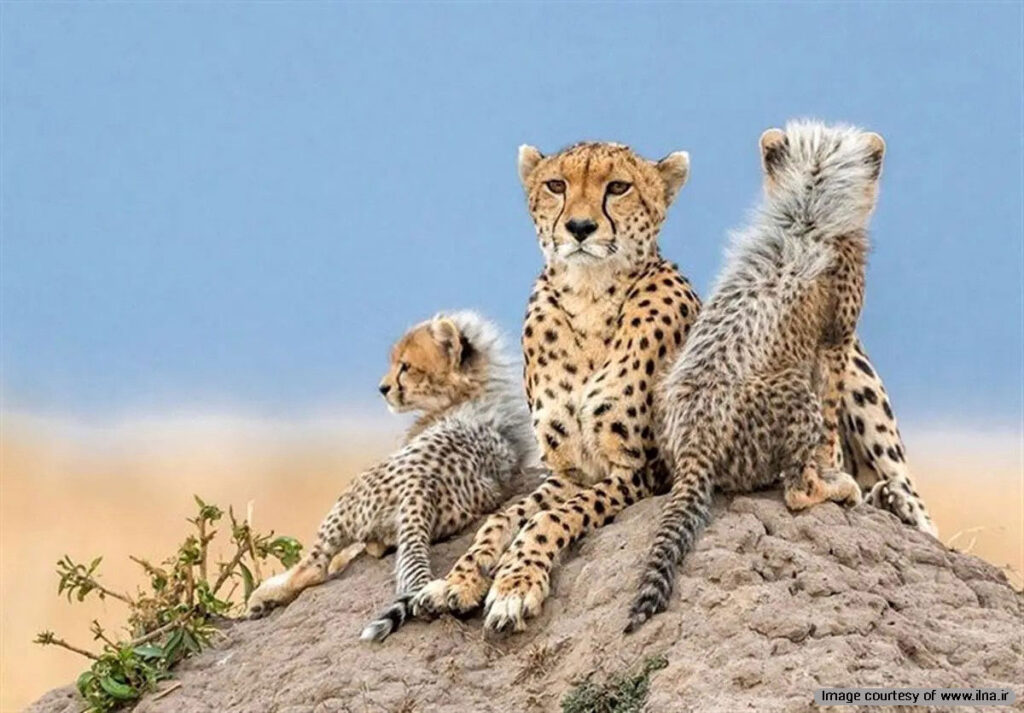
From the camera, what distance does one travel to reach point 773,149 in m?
6.55

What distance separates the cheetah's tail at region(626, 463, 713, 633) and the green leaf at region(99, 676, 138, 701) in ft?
5.47

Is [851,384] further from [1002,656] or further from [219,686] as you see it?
[219,686]

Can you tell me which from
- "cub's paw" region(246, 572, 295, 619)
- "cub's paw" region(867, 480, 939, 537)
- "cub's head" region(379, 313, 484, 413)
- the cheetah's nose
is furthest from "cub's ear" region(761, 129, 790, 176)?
"cub's paw" region(246, 572, 295, 619)

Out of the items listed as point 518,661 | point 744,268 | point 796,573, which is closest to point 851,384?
point 744,268

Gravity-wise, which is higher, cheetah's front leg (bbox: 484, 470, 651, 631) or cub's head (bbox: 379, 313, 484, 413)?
cub's head (bbox: 379, 313, 484, 413)

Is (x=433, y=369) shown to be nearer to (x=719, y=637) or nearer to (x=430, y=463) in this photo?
(x=430, y=463)

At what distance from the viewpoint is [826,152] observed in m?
6.45

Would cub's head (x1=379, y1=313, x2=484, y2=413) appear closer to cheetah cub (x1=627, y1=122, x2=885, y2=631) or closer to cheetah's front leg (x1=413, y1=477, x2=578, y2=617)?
cheetah's front leg (x1=413, y1=477, x2=578, y2=617)

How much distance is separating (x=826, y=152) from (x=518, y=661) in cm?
186

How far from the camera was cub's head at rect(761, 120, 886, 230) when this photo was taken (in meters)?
6.41

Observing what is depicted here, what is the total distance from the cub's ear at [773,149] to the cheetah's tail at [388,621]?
174cm

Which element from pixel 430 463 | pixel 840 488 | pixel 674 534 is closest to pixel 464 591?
pixel 674 534

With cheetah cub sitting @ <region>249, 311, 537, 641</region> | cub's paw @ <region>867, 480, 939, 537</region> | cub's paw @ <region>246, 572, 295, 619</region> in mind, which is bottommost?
cub's paw @ <region>867, 480, 939, 537</region>

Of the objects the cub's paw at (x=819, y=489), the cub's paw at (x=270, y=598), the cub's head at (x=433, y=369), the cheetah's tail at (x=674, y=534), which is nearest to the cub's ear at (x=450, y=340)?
the cub's head at (x=433, y=369)
